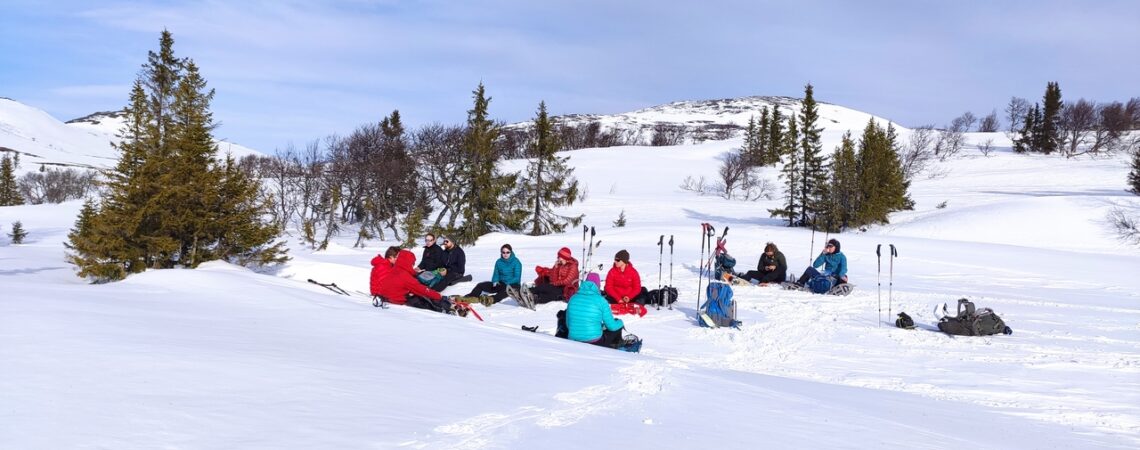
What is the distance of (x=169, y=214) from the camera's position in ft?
47.0

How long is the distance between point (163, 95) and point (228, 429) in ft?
116

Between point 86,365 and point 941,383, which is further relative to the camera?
point 941,383

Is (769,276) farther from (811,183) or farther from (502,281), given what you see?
(811,183)

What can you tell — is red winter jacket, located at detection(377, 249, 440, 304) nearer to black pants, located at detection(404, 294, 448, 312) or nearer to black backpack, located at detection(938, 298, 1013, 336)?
black pants, located at detection(404, 294, 448, 312)

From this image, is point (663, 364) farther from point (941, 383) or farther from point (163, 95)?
point (163, 95)

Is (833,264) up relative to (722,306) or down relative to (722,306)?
up

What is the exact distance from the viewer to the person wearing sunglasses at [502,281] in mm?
13797

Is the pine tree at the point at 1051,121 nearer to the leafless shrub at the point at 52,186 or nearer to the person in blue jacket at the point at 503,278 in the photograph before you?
the person in blue jacket at the point at 503,278

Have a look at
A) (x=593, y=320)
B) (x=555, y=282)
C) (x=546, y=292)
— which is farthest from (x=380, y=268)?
(x=593, y=320)

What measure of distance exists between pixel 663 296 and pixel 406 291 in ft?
17.0

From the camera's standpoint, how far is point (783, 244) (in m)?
24.7

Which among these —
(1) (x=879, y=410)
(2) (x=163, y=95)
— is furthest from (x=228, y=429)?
(2) (x=163, y=95)

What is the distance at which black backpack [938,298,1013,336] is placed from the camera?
35.5ft

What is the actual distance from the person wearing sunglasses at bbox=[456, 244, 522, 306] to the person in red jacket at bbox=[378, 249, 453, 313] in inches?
96.2
